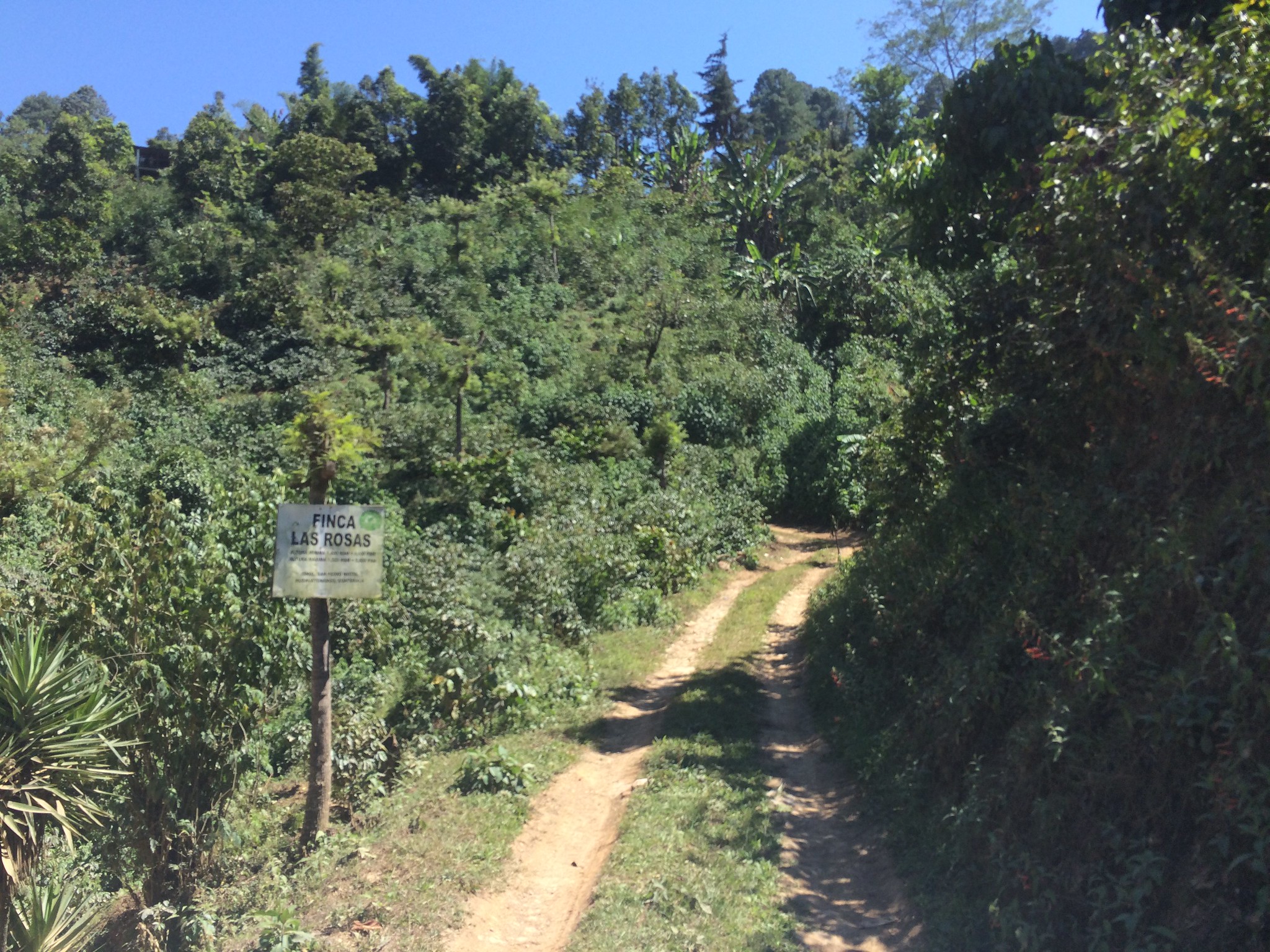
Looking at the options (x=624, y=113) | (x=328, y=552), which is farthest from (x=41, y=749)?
(x=624, y=113)

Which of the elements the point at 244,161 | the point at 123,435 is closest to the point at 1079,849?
the point at 123,435

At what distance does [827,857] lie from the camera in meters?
6.42

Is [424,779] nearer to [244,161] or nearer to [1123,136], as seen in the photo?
[1123,136]

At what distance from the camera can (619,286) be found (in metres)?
28.7

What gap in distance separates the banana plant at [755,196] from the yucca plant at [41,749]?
2865cm

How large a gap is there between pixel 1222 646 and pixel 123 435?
1884cm

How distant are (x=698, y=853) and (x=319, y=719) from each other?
108 inches

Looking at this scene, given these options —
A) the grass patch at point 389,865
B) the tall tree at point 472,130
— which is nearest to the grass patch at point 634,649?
the grass patch at point 389,865

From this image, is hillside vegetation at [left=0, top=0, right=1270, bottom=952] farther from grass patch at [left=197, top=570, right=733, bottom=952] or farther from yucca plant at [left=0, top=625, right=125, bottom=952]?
grass patch at [left=197, top=570, right=733, bottom=952]

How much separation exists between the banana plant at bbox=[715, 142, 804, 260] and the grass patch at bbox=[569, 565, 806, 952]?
25.7m

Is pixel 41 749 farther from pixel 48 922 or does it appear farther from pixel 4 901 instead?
pixel 48 922

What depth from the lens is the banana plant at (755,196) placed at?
→ 32.6 meters

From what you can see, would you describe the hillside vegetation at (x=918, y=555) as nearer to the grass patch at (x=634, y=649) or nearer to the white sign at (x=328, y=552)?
the grass patch at (x=634, y=649)

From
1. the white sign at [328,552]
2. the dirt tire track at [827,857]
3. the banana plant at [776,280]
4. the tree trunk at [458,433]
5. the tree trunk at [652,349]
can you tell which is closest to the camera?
the dirt tire track at [827,857]
